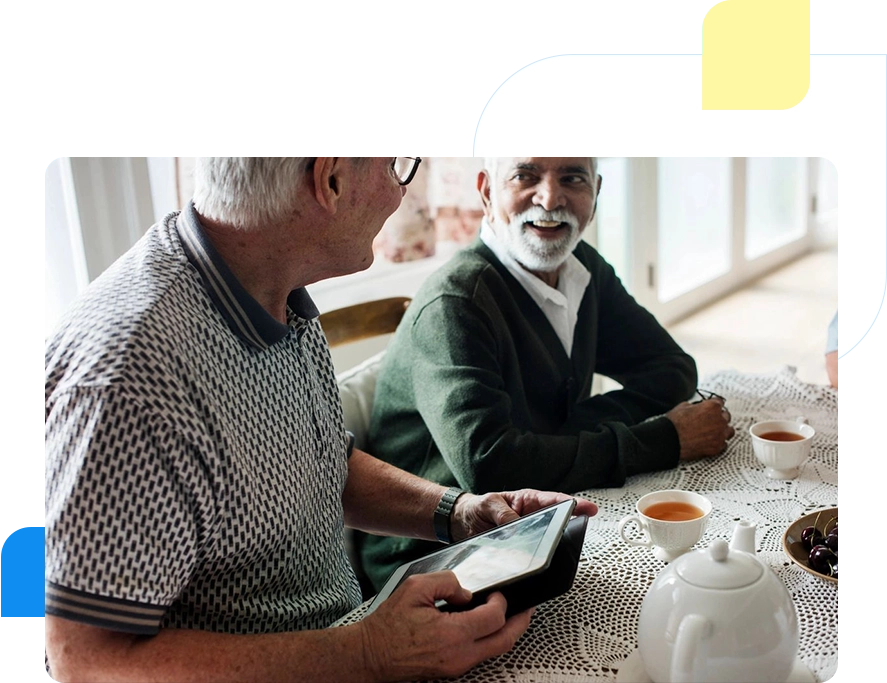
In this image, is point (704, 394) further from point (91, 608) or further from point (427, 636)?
point (91, 608)

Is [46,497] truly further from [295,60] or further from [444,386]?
[444,386]

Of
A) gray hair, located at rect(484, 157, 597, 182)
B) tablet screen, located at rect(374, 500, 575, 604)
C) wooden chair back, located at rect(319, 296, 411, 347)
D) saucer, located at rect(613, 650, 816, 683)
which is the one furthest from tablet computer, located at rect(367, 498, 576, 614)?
wooden chair back, located at rect(319, 296, 411, 347)

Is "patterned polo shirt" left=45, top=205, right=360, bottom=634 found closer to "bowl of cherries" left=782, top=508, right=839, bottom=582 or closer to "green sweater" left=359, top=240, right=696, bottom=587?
"green sweater" left=359, top=240, right=696, bottom=587

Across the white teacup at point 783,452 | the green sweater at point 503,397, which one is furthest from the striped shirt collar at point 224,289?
the white teacup at point 783,452

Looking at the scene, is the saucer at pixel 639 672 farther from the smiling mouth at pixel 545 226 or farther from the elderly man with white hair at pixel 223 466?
the smiling mouth at pixel 545 226

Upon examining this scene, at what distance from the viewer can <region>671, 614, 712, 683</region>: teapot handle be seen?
578mm

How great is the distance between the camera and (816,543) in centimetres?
80

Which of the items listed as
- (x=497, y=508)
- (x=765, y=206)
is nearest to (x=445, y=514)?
(x=497, y=508)

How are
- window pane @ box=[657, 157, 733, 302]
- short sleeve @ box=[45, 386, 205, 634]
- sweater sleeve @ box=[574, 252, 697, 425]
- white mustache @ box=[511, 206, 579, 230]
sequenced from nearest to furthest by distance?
short sleeve @ box=[45, 386, 205, 634], white mustache @ box=[511, 206, 579, 230], sweater sleeve @ box=[574, 252, 697, 425], window pane @ box=[657, 157, 733, 302]

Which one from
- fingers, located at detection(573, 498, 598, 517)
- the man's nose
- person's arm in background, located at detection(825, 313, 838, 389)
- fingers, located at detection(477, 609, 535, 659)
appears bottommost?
fingers, located at detection(477, 609, 535, 659)

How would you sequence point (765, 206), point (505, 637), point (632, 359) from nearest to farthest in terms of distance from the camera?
1. point (505, 637)
2. point (632, 359)
3. point (765, 206)

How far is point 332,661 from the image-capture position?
2.15 ft

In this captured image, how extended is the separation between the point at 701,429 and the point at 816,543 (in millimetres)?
309

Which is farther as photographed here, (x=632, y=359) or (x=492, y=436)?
(x=632, y=359)
